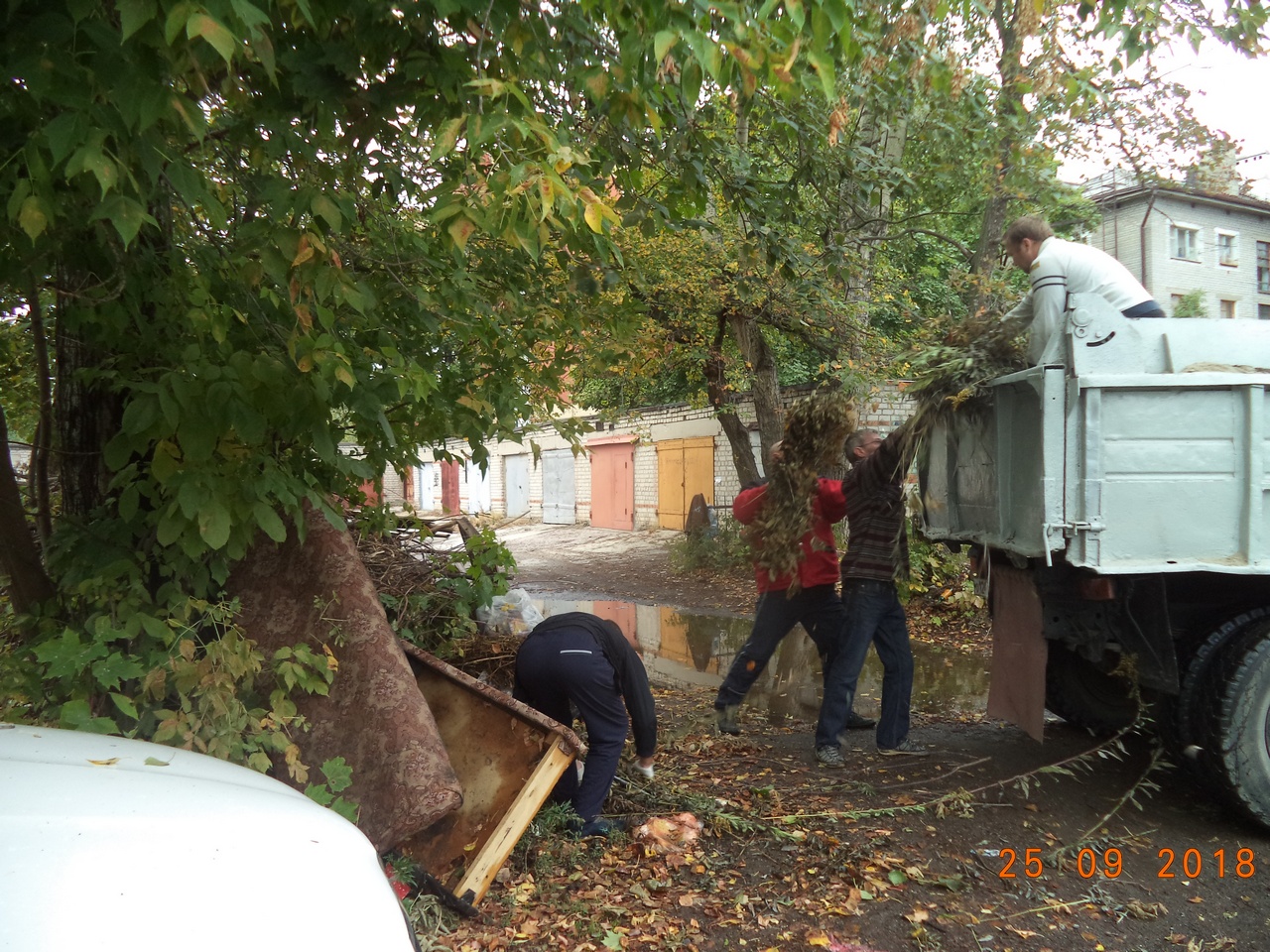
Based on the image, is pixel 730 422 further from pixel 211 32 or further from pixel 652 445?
pixel 211 32

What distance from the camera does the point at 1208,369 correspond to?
403 centimetres

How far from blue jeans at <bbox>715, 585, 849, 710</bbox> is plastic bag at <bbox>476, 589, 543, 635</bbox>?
52.8 inches

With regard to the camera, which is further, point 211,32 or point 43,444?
point 43,444

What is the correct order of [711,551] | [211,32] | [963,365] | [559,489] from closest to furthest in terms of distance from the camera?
[211,32] < [963,365] < [711,551] < [559,489]

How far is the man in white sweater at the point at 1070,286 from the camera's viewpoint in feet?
13.5

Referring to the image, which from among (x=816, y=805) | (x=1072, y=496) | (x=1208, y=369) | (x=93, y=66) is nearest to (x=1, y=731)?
(x=93, y=66)

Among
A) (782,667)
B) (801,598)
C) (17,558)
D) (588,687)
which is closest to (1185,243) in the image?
(782,667)

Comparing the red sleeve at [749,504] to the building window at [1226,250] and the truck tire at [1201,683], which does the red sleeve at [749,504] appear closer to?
the truck tire at [1201,683]

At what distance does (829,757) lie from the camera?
5156 mm

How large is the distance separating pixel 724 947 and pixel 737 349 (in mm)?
8858

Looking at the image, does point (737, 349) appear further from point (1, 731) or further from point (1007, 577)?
point (1, 731)

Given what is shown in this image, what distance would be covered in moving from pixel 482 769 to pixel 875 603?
240cm

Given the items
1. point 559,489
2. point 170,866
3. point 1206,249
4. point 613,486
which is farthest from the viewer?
point 1206,249
